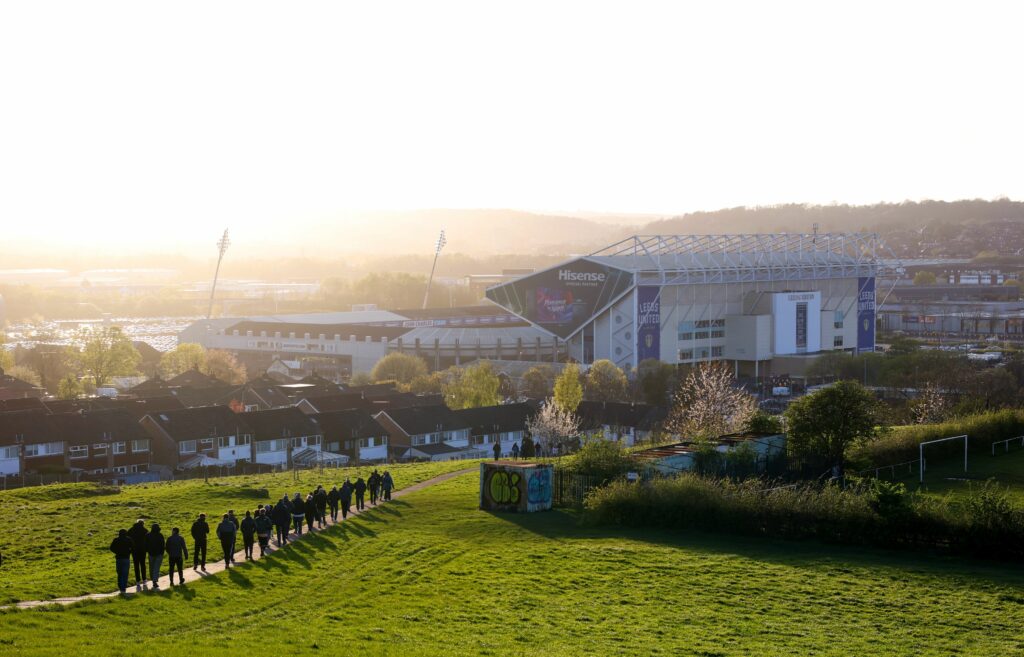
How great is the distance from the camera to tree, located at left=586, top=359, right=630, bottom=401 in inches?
2416

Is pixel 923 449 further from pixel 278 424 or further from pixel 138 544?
pixel 278 424

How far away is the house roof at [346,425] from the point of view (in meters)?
46.5

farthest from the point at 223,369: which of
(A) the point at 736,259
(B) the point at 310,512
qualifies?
(B) the point at 310,512

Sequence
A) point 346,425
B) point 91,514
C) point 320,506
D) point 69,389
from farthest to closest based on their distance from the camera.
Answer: point 69,389 → point 346,425 → point 91,514 → point 320,506

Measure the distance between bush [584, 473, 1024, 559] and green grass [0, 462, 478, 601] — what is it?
6.96m

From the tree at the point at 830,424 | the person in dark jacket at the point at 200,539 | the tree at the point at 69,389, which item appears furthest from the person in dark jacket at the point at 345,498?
the tree at the point at 69,389

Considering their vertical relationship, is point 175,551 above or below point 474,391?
below

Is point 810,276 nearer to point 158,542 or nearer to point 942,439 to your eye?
point 942,439

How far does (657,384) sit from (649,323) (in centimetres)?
1471

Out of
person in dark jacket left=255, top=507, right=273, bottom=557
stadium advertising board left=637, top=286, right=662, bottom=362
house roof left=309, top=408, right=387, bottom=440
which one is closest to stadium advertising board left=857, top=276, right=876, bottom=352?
stadium advertising board left=637, top=286, right=662, bottom=362

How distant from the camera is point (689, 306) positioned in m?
80.8

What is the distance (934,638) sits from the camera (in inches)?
614

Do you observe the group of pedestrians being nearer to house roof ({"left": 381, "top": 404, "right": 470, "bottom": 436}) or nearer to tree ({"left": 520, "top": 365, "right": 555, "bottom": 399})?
house roof ({"left": 381, "top": 404, "right": 470, "bottom": 436})

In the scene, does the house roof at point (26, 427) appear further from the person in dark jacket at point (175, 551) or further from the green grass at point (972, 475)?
the green grass at point (972, 475)
